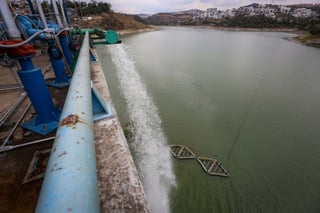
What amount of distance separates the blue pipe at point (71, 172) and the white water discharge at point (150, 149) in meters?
2.47

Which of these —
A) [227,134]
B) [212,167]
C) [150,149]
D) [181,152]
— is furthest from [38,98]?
[227,134]

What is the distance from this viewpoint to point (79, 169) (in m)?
0.47

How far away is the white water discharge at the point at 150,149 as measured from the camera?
2713 mm

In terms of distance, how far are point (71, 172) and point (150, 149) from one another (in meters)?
3.16

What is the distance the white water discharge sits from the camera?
271cm

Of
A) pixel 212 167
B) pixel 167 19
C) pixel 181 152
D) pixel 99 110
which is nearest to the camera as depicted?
pixel 99 110

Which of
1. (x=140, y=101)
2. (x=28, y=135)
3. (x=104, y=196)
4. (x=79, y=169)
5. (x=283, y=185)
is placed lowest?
(x=283, y=185)

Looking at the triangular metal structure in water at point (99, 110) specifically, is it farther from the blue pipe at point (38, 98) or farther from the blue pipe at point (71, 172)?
the blue pipe at point (71, 172)

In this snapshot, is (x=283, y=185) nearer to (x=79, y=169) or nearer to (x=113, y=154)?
(x=113, y=154)

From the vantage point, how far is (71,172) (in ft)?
1.46

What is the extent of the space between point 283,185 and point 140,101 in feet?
14.2

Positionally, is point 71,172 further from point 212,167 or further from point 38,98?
point 212,167

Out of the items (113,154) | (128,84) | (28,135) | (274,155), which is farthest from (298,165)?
(128,84)

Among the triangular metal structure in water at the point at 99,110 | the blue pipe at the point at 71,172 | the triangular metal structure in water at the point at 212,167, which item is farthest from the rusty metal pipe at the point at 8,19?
the triangular metal structure in water at the point at 212,167
